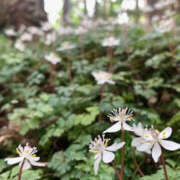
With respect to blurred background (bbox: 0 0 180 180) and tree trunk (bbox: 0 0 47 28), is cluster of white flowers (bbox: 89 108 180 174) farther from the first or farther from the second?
tree trunk (bbox: 0 0 47 28)

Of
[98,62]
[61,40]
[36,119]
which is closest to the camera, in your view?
[36,119]

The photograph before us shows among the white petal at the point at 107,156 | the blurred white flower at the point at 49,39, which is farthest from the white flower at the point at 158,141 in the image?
the blurred white flower at the point at 49,39

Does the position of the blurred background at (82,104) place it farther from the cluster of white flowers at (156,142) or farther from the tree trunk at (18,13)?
the tree trunk at (18,13)

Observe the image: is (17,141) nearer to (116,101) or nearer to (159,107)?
(116,101)

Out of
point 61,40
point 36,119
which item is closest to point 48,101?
point 36,119

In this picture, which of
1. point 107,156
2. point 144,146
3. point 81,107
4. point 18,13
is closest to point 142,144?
point 144,146

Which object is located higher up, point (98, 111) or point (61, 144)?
point (98, 111)
